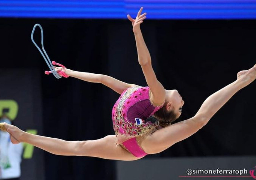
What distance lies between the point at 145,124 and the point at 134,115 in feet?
0.32

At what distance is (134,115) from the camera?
Result: 3660mm

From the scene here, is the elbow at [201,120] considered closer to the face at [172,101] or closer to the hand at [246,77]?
the face at [172,101]

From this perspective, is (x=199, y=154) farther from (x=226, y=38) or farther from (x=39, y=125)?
(x=39, y=125)

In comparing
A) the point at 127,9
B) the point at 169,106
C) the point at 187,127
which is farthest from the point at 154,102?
the point at 127,9

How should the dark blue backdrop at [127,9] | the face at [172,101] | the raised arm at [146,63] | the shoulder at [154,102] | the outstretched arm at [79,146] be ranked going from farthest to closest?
the dark blue backdrop at [127,9], the outstretched arm at [79,146], the face at [172,101], the shoulder at [154,102], the raised arm at [146,63]

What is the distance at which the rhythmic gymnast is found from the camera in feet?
11.6

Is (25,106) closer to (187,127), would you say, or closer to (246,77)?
(187,127)

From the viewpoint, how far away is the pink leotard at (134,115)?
3.62 meters

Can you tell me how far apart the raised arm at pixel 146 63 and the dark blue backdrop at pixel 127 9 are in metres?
2.22

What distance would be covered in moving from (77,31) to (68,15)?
0.21 m

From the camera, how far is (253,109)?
19.5 ft

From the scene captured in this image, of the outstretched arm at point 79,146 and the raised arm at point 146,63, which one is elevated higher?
the raised arm at point 146,63

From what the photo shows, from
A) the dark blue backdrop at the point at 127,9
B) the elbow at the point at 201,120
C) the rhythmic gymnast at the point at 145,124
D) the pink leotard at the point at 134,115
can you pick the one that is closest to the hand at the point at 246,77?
the rhythmic gymnast at the point at 145,124

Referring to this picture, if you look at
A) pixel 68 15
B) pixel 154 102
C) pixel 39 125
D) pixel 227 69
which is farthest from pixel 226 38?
pixel 154 102
